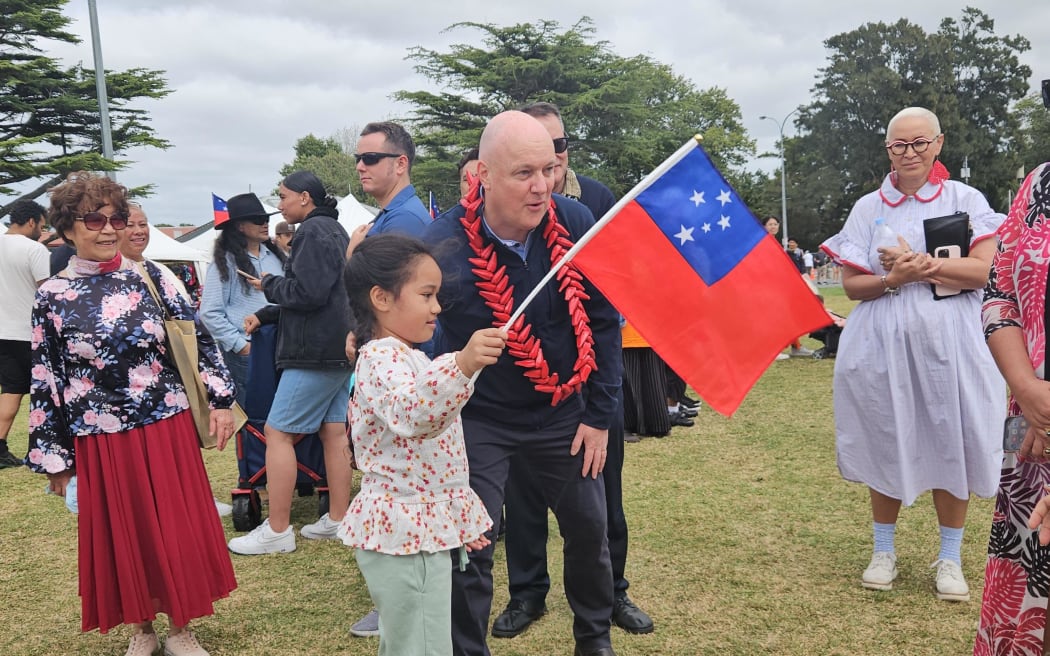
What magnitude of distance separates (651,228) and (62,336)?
2433 mm

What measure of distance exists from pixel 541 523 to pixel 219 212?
11.8 feet

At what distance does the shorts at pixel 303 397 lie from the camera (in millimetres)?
4855

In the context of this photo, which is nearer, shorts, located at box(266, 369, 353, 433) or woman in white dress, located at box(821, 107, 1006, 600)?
woman in white dress, located at box(821, 107, 1006, 600)

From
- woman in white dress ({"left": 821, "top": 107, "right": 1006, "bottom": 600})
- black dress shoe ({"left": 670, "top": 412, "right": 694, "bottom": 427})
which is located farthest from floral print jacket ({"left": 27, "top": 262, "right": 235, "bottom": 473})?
black dress shoe ({"left": 670, "top": 412, "right": 694, "bottom": 427})

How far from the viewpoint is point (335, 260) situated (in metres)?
4.76

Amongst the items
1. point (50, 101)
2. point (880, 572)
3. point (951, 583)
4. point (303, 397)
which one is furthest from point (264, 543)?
point (50, 101)

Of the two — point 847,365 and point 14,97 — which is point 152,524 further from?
point 14,97

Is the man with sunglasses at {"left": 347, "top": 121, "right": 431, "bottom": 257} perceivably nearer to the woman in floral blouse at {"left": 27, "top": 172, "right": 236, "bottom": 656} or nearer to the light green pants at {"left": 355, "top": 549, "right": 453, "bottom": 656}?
the woman in floral blouse at {"left": 27, "top": 172, "right": 236, "bottom": 656}

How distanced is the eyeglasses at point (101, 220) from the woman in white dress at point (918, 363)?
3.38 meters

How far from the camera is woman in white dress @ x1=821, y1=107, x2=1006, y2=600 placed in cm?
393

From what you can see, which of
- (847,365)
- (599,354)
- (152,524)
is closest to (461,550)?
(599,354)

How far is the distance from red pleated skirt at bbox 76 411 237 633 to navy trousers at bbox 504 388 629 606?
1380 millimetres

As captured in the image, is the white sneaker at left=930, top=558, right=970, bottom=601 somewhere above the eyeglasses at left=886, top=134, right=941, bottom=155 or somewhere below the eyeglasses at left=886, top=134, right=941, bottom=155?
below

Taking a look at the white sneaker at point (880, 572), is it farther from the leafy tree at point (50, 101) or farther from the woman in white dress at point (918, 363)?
the leafy tree at point (50, 101)
